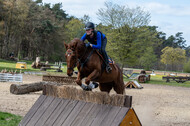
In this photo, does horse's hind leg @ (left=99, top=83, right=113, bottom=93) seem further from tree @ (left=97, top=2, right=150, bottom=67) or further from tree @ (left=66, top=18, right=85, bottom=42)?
tree @ (left=66, top=18, right=85, bottom=42)

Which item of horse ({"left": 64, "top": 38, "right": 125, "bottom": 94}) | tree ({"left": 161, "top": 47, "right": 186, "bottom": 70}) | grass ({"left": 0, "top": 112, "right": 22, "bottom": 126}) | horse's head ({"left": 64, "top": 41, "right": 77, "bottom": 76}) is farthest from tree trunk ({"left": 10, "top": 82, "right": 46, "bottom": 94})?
tree ({"left": 161, "top": 47, "right": 186, "bottom": 70})

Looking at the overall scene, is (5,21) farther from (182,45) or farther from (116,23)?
(182,45)

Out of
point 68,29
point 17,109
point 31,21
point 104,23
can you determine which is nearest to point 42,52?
point 31,21

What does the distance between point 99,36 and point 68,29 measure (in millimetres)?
72902

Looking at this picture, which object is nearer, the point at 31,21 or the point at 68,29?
the point at 31,21

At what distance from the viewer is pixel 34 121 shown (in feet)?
17.6

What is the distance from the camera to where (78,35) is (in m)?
72.4

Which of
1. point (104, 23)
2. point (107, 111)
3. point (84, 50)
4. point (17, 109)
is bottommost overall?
point (17, 109)

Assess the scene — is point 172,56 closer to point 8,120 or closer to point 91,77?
point 91,77

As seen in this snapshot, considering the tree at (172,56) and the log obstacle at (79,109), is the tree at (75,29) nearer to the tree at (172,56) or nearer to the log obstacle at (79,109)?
the tree at (172,56)

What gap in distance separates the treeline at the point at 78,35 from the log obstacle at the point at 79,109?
2615 cm

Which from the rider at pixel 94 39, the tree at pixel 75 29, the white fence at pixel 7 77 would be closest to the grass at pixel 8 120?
the rider at pixel 94 39

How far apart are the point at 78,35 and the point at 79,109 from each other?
68.2 metres

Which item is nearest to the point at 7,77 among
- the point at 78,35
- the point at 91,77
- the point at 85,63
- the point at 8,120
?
the point at 8,120
